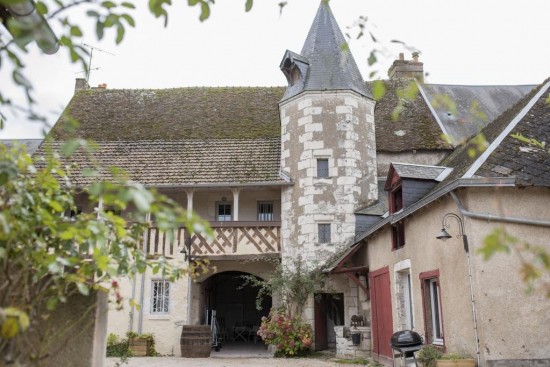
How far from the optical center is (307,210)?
45.5ft

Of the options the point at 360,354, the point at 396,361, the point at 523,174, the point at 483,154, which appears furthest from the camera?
the point at 360,354

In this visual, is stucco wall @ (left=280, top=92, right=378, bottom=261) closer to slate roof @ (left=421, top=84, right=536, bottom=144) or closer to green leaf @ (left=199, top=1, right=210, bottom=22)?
slate roof @ (left=421, top=84, right=536, bottom=144)

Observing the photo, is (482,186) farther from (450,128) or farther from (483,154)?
(450,128)

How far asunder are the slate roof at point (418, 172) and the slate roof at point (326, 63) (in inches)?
207

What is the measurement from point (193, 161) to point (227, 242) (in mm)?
2913

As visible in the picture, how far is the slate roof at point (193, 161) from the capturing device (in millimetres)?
14617

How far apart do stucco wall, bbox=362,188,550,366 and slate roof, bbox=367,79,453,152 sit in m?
7.02

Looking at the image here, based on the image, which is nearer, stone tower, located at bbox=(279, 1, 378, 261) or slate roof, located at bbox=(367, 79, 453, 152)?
stone tower, located at bbox=(279, 1, 378, 261)

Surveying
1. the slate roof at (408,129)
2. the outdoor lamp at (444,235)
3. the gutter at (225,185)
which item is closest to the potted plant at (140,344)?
the gutter at (225,185)

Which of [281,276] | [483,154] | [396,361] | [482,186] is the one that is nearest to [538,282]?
[482,186]

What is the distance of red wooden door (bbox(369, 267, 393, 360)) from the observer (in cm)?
1039

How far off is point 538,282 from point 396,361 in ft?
9.48

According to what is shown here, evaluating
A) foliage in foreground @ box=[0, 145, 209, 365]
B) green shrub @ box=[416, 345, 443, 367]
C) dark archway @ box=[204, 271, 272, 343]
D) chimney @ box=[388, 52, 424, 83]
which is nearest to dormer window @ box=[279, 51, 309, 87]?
chimney @ box=[388, 52, 424, 83]

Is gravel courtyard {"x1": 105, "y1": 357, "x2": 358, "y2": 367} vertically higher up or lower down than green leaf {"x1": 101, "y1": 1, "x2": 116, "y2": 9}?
lower down
